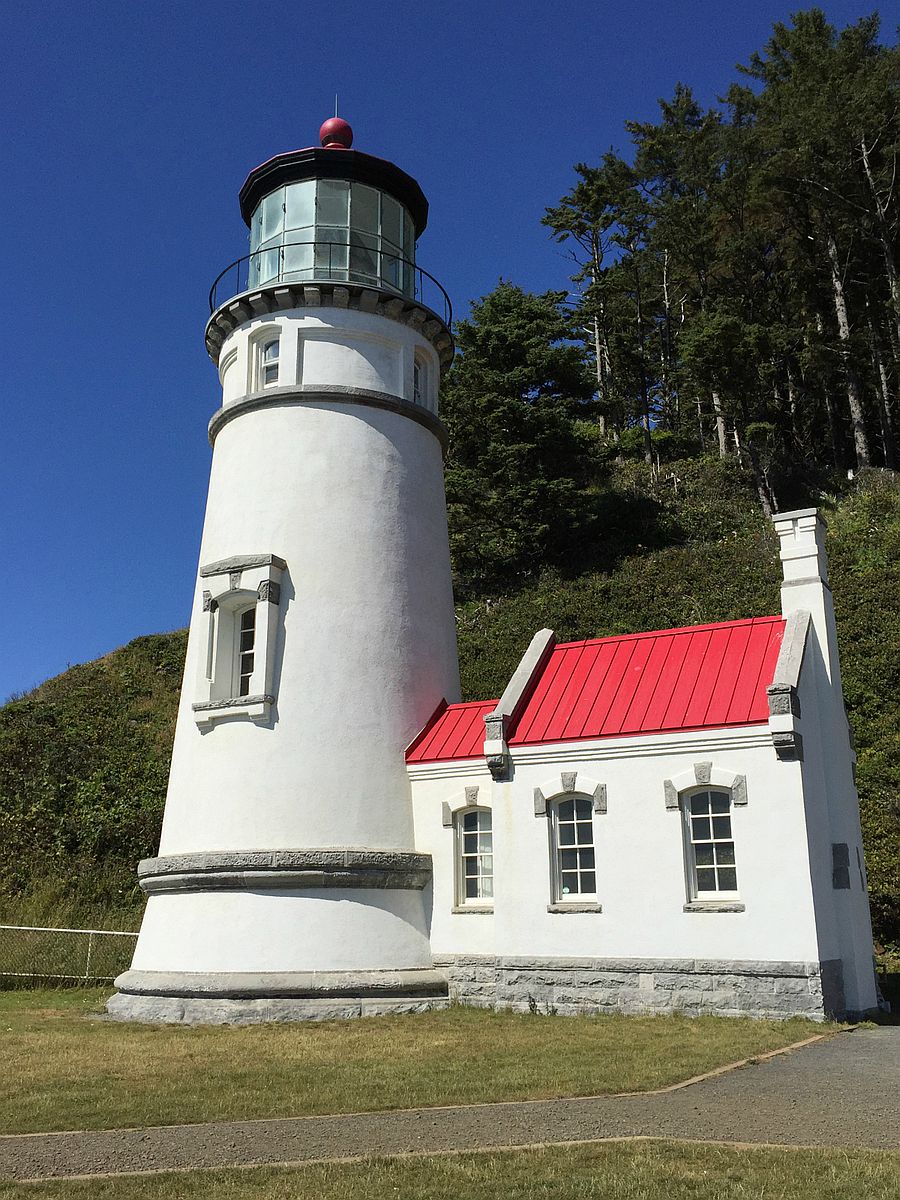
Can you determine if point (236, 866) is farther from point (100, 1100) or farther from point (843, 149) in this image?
point (843, 149)

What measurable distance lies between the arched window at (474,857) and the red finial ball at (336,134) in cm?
1205

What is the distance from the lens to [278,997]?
44.7 feet

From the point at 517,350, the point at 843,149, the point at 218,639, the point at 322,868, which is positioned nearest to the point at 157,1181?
the point at 322,868

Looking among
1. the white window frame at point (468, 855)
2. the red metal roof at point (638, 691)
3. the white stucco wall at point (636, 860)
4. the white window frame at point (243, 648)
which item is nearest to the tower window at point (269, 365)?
the white window frame at point (243, 648)

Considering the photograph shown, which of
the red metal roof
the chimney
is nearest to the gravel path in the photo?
the red metal roof

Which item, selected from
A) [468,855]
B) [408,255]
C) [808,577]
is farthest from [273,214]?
[468,855]

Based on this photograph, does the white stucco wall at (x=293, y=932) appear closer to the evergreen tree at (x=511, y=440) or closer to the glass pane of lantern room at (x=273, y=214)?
the glass pane of lantern room at (x=273, y=214)

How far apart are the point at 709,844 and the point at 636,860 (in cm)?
100

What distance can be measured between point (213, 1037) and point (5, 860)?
14454 millimetres

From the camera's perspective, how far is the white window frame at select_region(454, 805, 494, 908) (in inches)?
583

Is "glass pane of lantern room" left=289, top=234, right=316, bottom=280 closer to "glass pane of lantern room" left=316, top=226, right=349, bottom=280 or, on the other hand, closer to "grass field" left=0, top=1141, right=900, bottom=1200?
"glass pane of lantern room" left=316, top=226, right=349, bottom=280

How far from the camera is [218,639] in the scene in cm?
1588

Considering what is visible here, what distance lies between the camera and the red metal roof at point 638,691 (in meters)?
13.5

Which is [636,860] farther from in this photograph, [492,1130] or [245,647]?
[245,647]
